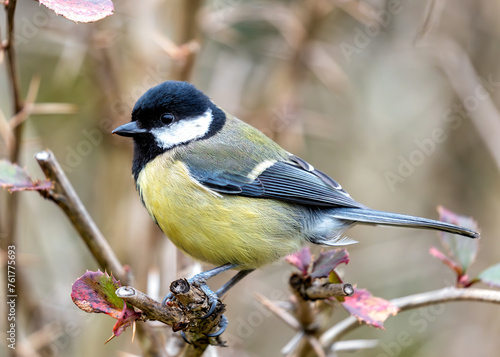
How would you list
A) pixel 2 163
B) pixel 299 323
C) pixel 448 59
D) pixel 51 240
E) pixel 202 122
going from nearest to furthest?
pixel 2 163, pixel 299 323, pixel 202 122, pixel 51 240, pixel 448 59

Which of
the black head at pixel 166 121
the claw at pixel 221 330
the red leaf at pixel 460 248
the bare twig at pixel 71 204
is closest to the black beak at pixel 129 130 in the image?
the black head at pixel 166 121

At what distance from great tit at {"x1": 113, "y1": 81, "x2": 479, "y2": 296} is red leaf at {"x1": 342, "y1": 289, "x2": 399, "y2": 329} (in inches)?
20.0

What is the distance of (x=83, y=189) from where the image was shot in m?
3.73

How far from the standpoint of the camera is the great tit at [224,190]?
2059 millimetres

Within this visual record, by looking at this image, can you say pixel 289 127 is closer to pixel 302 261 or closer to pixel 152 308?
pixel 302 261

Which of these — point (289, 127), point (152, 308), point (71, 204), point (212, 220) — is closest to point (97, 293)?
point (152, 308)

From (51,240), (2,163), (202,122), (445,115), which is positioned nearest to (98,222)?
(51,240)

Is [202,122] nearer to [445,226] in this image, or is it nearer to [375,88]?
[445,226]

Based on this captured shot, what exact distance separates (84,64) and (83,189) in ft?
3.18

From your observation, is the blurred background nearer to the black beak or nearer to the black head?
the black head

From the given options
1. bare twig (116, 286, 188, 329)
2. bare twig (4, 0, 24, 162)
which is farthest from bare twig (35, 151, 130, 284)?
bare twig (116, 286, 188, 329)

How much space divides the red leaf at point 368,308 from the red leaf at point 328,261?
0.09m

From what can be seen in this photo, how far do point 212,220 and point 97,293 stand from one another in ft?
2.67

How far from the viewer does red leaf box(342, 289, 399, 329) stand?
4.79 feet
